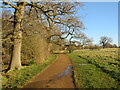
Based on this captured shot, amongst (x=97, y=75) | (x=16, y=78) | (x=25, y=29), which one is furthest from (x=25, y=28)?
(x=97, y=75)

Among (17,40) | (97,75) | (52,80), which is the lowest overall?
(52,80)

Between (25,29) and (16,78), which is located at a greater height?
(25,29)

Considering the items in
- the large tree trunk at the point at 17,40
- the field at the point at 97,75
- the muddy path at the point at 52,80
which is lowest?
the muddy path at the point at 52,80

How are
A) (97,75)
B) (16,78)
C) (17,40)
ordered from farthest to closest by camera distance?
(17,40), (97,75), (16,78)

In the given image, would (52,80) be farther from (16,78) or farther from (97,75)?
(97,75)

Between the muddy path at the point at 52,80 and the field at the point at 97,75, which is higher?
the field at the point at 97,75

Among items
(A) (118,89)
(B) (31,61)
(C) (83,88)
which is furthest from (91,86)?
(B) (31,61)

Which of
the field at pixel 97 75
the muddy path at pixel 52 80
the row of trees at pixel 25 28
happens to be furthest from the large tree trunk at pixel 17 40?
the field at pixel 97 75

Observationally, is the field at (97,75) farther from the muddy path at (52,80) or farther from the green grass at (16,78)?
the green grass at (16,78)

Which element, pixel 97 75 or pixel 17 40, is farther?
pixel 17 40

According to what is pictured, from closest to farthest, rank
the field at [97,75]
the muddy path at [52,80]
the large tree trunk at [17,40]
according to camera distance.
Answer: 1. the field at [97,75]
2. the muddy path at [52,80]
3. the large tree trunk at [17,40]

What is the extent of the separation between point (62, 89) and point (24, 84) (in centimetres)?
219

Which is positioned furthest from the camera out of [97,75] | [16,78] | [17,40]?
[17,40]

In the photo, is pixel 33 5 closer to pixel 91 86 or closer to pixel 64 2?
pixel 64 2
